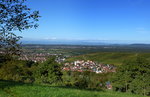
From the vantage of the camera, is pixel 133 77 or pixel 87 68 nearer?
pixel 133 77

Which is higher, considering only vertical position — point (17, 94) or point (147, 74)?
point (17, 94)

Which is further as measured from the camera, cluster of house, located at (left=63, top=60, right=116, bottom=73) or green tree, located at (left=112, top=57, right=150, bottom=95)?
cluster of house, located at (left=63, top=60, right=116, bottom=73)

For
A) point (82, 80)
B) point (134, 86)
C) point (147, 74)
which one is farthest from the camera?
point (147, 74)

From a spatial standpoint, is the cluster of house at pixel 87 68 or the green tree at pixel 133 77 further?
the cluster of house at pixel 87 68

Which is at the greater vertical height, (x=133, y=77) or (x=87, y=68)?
(x=133, y=77)

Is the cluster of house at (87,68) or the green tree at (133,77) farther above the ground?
the green tree at (133,77)

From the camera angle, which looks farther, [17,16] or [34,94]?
[17,16]

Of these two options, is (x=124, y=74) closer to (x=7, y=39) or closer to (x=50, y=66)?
(x=50, y=66)

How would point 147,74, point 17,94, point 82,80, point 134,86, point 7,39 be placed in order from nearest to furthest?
point 17,94 → point 7,39 → point 82,80 → point 134,86 → point 147,74

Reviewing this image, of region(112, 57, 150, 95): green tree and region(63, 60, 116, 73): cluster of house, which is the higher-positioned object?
region(112, 57, 150, 95): green tree

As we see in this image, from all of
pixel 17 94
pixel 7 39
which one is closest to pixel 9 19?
pixel 7 39

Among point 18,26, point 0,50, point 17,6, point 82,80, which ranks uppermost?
point 17,6
